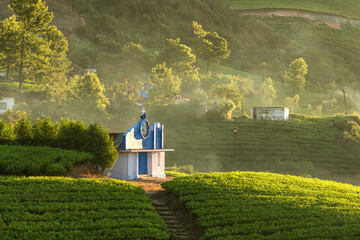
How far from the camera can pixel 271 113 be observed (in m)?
78.8

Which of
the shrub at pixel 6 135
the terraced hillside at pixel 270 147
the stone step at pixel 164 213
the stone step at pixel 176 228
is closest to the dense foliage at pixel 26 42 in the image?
the terraced hillside at pixel 270 147

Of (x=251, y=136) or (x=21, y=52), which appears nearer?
(x=251, y=136)

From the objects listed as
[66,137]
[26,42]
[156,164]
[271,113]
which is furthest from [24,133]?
[271,113]

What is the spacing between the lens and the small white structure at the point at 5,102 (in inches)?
3014

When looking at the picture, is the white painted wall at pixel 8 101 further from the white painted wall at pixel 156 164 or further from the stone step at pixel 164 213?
the stone step at pixel 164 213

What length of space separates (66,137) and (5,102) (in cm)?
4779

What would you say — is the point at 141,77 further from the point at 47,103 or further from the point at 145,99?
the point at 47,103

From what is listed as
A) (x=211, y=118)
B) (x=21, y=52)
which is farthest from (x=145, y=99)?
(x=21, y=52)

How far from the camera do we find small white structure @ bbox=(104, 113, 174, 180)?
37.3 m

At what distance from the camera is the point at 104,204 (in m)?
24.2

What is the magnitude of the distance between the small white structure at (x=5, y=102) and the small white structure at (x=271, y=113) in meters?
41.4

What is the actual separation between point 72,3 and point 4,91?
84.7m

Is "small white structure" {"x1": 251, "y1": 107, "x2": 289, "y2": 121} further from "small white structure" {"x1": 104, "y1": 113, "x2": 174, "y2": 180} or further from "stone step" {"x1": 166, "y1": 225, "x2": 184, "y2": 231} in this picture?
"stone step" {"x1": 166, "y1": 225, "x2": 184, "y2": 231}

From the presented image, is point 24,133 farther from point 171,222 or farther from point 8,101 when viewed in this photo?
point 8,101
